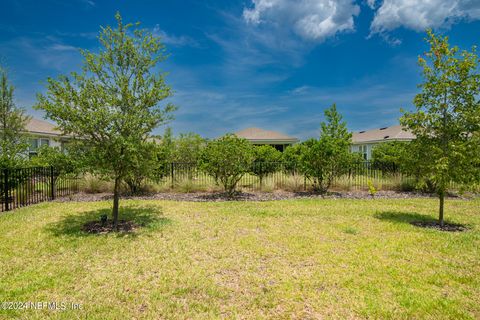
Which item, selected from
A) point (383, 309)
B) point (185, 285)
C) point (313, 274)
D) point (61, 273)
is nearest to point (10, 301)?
A: point (61, 273)

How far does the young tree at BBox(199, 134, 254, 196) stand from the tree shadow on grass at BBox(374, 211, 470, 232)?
535cm

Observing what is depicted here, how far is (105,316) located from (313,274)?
2.92m

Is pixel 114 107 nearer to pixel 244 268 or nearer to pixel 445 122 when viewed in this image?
pixel 244 268

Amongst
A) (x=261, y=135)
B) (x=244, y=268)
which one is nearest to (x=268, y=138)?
(x=261, y=135)

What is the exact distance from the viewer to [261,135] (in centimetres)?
3438

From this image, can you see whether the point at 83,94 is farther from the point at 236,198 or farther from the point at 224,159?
the point at 236,198

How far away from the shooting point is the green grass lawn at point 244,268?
338 cm

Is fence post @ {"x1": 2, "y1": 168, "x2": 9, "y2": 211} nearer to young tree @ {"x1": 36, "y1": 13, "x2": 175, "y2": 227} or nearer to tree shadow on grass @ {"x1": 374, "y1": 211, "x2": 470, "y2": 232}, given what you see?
young tree @ {"x1": 36, "y1": 13, "x2": 175, "y2": 227}

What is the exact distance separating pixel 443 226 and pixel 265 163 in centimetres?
855

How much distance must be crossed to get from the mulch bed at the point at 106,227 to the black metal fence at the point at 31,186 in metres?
2.58

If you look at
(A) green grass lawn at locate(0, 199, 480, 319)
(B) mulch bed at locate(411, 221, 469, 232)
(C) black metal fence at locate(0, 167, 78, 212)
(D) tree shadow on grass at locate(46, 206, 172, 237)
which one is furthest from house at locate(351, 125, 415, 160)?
(C) black metal fence at locate(0, 167, 78, 212)

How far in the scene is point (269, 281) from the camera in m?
4.04

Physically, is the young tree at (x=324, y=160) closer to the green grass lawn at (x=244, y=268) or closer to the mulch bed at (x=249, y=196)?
the mulch bed at (x=249, y=196)

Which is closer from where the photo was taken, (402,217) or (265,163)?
(402,217)
